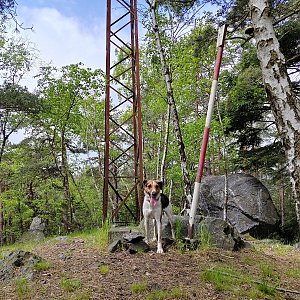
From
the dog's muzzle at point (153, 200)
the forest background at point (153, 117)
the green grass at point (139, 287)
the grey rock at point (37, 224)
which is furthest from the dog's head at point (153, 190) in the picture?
the grey rock at point (37, 224)

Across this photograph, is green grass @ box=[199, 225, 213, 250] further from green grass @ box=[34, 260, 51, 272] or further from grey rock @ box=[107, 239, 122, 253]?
green grass @ box=[34, 260, 51, 272]

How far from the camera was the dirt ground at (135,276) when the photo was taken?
3.12 m

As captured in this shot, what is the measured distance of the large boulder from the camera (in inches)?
474

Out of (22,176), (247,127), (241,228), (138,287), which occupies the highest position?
(247,127)

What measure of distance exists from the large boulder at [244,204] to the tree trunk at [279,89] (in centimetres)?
937

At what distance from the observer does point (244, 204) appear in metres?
12.6

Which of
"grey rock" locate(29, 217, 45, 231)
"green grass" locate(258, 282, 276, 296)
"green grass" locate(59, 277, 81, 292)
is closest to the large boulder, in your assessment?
"grey rock" locate(29, 217, 45, 231)

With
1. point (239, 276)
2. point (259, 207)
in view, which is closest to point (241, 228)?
point (259, 207)

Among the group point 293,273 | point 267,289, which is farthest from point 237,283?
Result: point 293,273

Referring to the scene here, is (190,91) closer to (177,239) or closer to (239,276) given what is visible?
(177,239)

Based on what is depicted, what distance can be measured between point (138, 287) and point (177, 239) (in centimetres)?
194

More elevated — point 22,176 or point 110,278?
point 22,176

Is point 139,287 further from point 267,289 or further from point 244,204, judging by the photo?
point 244,204

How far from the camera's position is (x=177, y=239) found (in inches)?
198
